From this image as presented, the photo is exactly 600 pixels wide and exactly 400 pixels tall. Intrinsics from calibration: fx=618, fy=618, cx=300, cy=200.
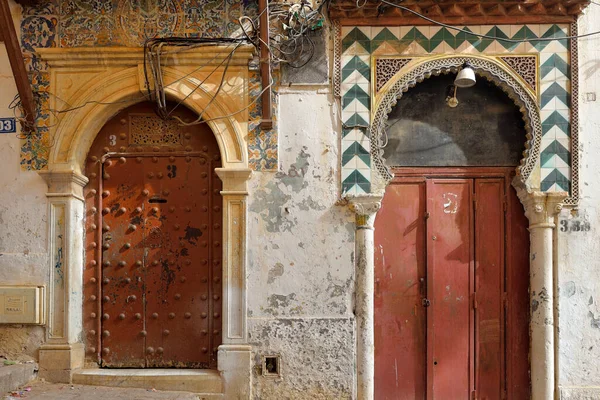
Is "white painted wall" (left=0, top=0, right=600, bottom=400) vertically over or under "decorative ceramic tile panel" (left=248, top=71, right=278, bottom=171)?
under

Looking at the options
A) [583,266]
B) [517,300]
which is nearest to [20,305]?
[517,300]

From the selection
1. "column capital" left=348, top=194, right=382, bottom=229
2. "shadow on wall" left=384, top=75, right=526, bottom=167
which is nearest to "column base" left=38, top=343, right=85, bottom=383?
"column capital" left=348, top=194, right=382, bottom=229

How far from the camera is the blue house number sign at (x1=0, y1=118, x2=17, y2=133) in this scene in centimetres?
546

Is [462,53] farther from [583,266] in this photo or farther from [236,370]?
[236,370]

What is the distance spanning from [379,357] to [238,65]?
9.52 ft

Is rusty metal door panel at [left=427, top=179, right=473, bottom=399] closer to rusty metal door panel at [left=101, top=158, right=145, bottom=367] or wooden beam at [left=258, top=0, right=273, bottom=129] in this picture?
wooden beam at [left=258, top=0, right=273, bottom=129]

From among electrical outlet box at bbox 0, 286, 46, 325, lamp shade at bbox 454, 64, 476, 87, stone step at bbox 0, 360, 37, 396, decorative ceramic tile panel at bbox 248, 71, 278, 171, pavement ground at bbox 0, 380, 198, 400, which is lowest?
pavement ground at bbox 0, 380, 198, 400

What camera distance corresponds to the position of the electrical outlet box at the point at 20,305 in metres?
5.29

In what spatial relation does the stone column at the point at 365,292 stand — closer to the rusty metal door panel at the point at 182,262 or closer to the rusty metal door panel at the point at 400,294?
the rusty metal door panel at the point at 400,294

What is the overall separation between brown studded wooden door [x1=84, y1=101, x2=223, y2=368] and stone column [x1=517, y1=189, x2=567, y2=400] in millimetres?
2795

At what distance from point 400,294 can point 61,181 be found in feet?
10.4

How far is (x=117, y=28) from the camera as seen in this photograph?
5500 millimetres

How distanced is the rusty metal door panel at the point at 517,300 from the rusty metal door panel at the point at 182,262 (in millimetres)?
2628

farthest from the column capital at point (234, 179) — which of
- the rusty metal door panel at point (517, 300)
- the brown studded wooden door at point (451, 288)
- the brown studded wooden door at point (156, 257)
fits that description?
the rusty metal door panel at point (517, 300)
